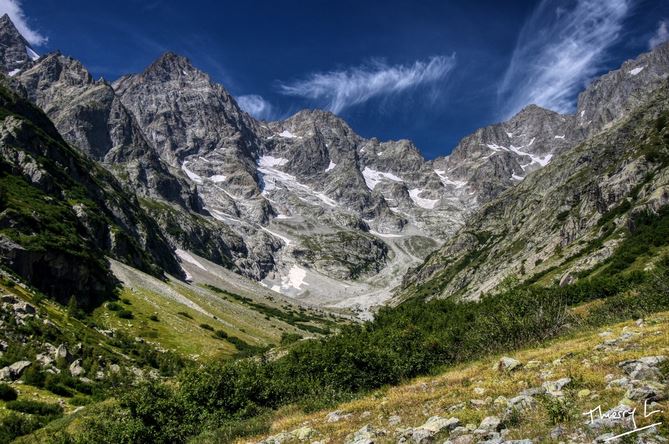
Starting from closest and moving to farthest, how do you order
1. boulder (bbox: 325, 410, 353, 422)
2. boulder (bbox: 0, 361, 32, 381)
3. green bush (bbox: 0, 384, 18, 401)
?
boulder (bbox: 325, 410, 353, 422), green bush (bbox: 0, 384, 18, 401), boulder (bbox: 0, 361, 32, 381)

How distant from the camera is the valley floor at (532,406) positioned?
12594 millimetres

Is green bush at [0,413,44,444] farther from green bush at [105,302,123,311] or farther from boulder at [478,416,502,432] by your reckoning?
green bush at [105,302,123,311]

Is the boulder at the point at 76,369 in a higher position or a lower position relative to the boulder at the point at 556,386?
lower

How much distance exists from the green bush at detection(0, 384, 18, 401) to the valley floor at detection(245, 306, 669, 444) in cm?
2597

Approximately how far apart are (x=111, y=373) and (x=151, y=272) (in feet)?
398

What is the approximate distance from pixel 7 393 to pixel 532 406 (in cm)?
4184

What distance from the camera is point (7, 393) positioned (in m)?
37.5

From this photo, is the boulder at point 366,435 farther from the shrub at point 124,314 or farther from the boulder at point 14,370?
the shrub at point 124,314

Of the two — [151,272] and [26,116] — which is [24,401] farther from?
[26,116]

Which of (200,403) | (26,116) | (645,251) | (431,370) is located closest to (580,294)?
(645,251)

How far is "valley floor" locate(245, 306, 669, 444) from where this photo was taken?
496 inches

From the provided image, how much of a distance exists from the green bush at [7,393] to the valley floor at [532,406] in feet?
85.2

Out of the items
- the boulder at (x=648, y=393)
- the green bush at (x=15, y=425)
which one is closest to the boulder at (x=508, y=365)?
the boulder at (x=648, y=393)
